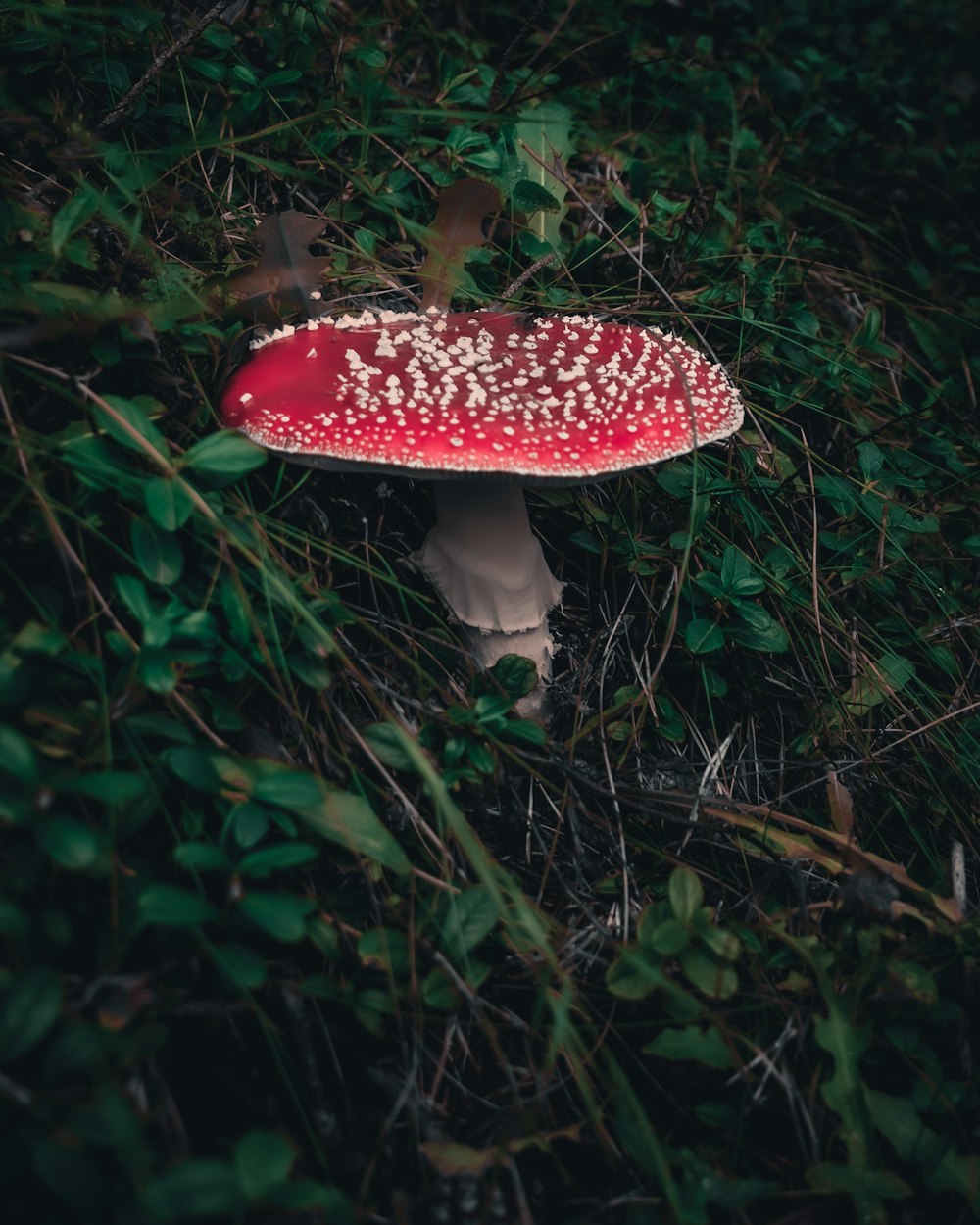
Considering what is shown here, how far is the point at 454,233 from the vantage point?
265 cm

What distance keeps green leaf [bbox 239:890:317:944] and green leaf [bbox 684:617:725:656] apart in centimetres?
149

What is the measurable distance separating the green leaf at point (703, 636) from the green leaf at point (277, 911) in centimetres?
149

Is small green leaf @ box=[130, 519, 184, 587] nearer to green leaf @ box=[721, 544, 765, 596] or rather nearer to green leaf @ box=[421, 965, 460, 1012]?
green leaf @ box=[421, 965, 460, 1012]

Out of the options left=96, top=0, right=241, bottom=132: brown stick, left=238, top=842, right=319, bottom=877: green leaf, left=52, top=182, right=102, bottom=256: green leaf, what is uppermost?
left=96, top=0, right=241, bottom=132: brown stick

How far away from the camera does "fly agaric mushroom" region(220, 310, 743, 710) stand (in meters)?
1.81

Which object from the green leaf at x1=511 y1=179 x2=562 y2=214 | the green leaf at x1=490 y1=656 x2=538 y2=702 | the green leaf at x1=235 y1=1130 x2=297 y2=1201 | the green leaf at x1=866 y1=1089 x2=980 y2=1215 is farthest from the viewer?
the green leaf at x1=511 y1=179 x2=562 y2=214

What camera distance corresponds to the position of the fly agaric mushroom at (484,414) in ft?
5.93

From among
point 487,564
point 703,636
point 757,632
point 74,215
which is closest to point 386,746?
point 487,564

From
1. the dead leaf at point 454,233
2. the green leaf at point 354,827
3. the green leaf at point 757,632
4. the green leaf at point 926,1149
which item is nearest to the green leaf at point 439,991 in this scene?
the green leaf at point 354,827

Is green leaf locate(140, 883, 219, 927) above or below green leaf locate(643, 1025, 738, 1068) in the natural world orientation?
above

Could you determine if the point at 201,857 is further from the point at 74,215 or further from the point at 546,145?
the point at 546,145

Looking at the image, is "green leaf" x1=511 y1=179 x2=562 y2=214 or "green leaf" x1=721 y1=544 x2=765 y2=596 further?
"green leaf" x1=511 y1=179 x2=562 y2=214

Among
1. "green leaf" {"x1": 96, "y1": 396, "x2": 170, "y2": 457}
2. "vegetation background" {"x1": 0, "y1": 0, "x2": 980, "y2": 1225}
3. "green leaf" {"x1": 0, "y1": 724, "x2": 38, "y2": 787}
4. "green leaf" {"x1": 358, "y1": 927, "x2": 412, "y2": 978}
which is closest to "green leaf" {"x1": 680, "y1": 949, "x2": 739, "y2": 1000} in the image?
"vegetation background" {"x1": 0, "y1": 0, "x2": 980, "y2": 1225}

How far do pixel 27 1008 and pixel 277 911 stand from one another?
0.39 m
